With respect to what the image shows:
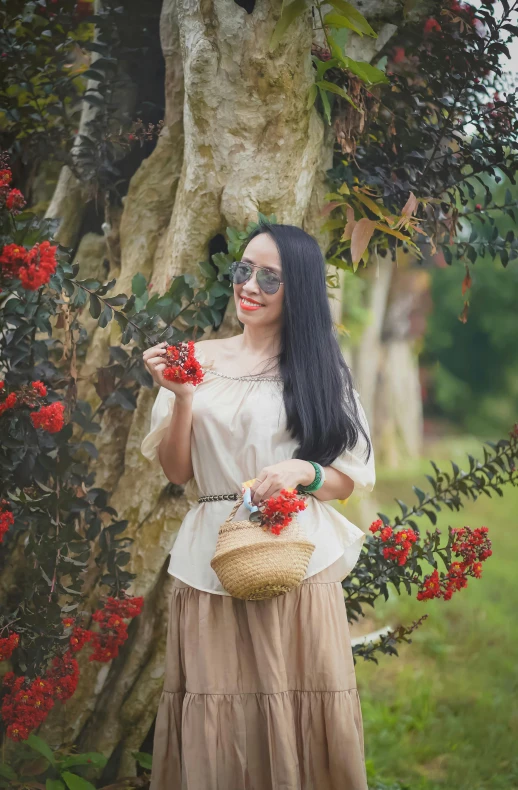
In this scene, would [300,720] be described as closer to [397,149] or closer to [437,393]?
[397,149]

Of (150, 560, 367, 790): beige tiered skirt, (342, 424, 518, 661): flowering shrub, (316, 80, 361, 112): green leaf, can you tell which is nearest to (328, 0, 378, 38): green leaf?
(316, 80, 361, 112): green leaf

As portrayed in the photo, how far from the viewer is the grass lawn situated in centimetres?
323

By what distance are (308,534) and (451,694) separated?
2524mm

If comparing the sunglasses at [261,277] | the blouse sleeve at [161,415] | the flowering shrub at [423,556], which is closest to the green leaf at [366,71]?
the sunglasses at [261,277]

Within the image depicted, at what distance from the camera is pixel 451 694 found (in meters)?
4.02

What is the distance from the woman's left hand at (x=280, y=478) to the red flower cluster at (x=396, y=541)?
25.0 inches

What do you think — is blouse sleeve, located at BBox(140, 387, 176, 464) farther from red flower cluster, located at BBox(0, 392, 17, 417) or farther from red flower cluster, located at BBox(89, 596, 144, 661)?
red flower cluster, located at BBox(89, 596, 144, 661)

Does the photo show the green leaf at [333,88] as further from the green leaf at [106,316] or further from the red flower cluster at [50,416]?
the red flower cluster at [50,416]

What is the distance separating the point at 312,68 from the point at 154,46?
2.37ft

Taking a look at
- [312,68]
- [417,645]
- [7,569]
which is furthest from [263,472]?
[417,645]

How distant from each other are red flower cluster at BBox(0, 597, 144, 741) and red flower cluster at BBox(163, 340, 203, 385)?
88 centimetres

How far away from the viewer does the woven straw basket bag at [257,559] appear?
5.77ft

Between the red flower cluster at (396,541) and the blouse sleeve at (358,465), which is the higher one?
the blouse sleeve at (358,465)

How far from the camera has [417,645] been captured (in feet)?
15.7
